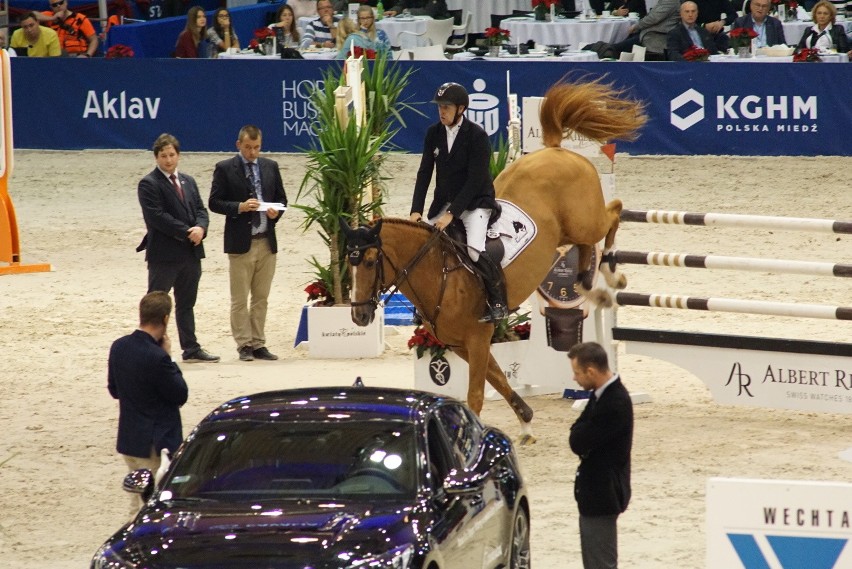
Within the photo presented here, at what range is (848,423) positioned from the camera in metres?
10.3

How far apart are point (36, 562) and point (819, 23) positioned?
48.7ft

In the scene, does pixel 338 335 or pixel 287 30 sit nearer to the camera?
pixel 338 335

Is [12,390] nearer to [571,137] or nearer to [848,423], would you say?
[571,137]

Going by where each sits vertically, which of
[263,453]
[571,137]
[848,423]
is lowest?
[848,423]

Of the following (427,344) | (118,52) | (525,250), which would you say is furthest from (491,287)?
(118,52)

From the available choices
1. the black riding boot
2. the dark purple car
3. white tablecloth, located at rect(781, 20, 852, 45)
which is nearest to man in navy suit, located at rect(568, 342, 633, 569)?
the dark purple car

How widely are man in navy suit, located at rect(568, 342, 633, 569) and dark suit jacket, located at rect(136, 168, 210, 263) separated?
6274 mm

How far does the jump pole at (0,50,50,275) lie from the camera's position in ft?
51.8

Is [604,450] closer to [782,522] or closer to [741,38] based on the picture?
[782,522]

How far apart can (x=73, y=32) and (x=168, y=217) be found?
12.1m

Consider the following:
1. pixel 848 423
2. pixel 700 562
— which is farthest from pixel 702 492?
pixel 848 423

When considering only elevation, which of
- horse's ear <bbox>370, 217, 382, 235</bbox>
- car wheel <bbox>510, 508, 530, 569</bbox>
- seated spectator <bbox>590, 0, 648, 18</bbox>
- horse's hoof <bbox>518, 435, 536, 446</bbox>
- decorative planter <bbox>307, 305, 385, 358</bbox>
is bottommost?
horse's hoof <bbox>518, 435, 536, 446</bbox>

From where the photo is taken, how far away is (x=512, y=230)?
33.6 ft

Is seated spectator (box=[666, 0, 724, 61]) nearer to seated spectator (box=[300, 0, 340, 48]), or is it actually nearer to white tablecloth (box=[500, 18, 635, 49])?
white tablecloth (box=[500, 18, 635, 49])
